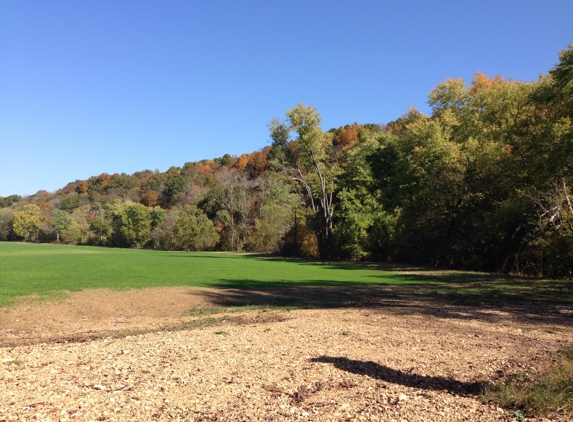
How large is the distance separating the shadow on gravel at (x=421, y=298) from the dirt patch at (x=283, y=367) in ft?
2.23

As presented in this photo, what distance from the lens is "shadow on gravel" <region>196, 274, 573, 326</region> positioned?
11422 mm

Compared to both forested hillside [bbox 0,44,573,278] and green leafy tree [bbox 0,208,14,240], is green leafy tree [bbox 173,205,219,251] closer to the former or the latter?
forested hillside [bbox 0,44,573,278]

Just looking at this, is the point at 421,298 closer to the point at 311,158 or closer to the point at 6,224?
the point at 311,158

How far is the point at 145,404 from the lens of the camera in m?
4.70

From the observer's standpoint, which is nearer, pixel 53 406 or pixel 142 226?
pixel 53 406

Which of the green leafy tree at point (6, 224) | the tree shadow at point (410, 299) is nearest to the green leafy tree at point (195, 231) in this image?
the tree shadow at point (410, 299)

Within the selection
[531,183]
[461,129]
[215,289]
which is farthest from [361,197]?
[215,289]

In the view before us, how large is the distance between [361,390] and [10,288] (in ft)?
64.8

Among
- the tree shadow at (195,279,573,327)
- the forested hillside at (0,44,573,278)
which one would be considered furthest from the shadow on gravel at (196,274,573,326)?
the forested hillside at (0,44,573,278)

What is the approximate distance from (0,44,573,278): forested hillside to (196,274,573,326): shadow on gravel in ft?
20.2

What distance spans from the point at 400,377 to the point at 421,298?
10.5m

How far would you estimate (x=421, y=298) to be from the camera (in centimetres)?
1544

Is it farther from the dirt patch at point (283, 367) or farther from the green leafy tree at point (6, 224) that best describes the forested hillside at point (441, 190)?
the green leafy tree at point (6, 224)

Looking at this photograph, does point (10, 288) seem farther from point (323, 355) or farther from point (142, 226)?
point (142, 226)
